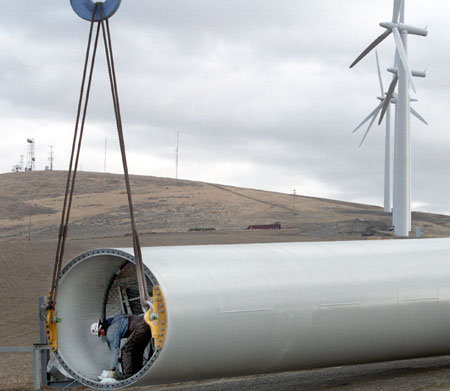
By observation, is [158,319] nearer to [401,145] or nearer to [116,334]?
[116,334]

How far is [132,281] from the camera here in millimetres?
12867

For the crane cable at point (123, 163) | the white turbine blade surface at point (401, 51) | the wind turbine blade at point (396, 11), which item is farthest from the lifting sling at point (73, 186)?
the wind turbine blade at point (396, 11)

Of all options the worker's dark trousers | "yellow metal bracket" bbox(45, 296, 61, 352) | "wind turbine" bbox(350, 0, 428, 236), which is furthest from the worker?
"wind turbine" bbox(350, 0, 428, 236)

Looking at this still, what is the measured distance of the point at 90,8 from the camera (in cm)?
1120

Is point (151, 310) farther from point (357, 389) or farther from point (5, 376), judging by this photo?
point (5, 376)

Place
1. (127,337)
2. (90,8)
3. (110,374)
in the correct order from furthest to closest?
(127,337) < (110,374) < (90,8)

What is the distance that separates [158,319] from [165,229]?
5675 cm

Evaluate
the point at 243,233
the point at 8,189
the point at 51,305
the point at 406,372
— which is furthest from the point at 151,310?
the point at 8,189

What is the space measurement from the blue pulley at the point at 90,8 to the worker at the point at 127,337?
456 centimetres

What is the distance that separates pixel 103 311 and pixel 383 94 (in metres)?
51.8

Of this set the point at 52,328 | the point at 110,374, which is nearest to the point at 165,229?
the point at 52,328

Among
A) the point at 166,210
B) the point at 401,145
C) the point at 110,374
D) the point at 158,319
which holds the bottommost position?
the point at 110,374

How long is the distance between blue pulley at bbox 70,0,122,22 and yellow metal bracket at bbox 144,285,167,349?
403cm

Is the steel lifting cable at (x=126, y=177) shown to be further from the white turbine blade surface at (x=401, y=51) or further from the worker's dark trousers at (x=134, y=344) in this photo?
the white turbine blade surface at (x=401, y=51)
